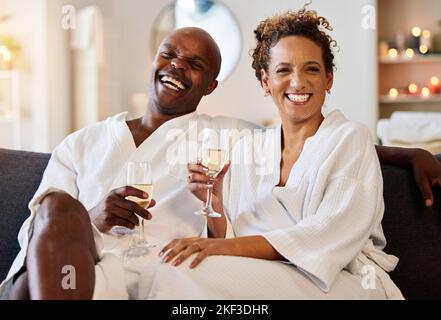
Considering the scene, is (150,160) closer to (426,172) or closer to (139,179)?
(139,179)

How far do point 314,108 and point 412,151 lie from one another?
1.04 feet

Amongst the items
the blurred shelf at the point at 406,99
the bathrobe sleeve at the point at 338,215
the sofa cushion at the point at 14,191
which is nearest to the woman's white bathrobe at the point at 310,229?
the bathrobe sleeve at the point at 338,215

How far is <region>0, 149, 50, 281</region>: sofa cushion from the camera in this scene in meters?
1.95

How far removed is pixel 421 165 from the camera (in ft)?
5.81

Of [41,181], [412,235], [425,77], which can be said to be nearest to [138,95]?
[425,77]

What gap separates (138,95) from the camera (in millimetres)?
6586

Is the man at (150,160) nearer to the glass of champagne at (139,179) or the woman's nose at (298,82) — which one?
the glass of champagne at (139,179)

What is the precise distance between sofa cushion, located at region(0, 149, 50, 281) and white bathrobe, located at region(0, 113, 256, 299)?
0.37 ft

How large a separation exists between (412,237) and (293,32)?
2.12 feet

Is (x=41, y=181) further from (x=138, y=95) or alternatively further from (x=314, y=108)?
(x=138, y=95)

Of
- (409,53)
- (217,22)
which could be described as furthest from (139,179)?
(409,53)

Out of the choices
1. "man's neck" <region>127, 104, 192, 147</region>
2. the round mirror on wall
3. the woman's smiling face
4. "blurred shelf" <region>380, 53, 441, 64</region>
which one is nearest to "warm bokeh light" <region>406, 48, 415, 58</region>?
"blurred shelf" <region>380, 53, 441, 64</region>

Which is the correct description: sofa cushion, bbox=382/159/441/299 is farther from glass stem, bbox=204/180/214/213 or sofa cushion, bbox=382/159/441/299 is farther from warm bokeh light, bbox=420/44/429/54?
warm bokeh light, bbox=420/44/429/54

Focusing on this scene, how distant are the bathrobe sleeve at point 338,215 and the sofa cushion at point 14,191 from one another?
2.82 ft
